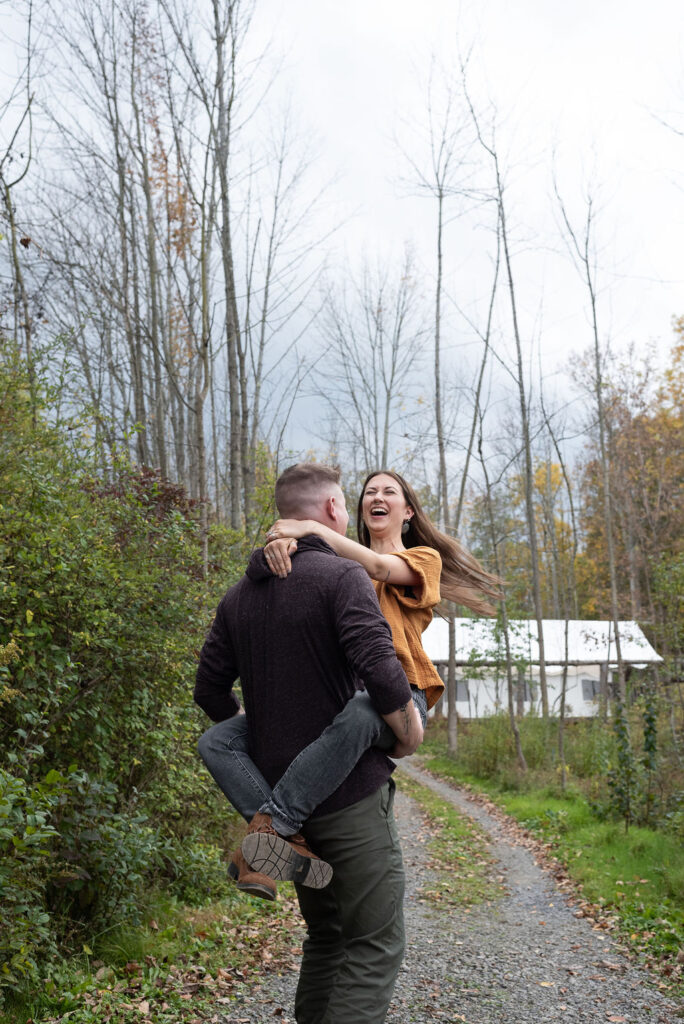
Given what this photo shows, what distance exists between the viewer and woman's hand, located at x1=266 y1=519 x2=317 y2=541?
97.5 inches

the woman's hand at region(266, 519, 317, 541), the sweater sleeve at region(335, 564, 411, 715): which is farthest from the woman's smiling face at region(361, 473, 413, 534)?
the sweater sleeve at region(335, 564, 411, 715)

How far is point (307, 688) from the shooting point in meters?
2.33

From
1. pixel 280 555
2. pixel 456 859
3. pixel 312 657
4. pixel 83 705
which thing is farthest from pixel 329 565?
pixel 456 859

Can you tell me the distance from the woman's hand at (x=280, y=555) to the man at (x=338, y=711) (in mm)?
29

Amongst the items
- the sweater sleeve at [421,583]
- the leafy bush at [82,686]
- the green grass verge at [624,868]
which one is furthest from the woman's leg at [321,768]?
the green grass verge at [624,868]

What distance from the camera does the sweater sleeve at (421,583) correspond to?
9.09ft

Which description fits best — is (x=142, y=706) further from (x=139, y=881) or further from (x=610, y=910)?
(x=610, y=910)

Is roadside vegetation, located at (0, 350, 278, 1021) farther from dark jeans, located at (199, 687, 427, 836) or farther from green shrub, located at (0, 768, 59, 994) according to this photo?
dark jeans, located at (199, 687, 427, 836)

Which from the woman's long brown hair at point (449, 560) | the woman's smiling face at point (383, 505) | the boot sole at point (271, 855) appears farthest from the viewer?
the woman's long brown hair at point (449, 560)

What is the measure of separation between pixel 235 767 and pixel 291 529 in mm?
728

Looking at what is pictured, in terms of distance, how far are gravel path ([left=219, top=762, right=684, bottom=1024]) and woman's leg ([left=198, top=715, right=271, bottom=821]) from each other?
2336 millimetres

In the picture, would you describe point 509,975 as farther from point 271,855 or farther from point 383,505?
point 271,855

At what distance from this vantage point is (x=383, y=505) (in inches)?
Result: 126

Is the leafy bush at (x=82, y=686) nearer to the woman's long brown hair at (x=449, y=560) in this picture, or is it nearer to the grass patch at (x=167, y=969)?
the grass patch at (x=167, y=969)
